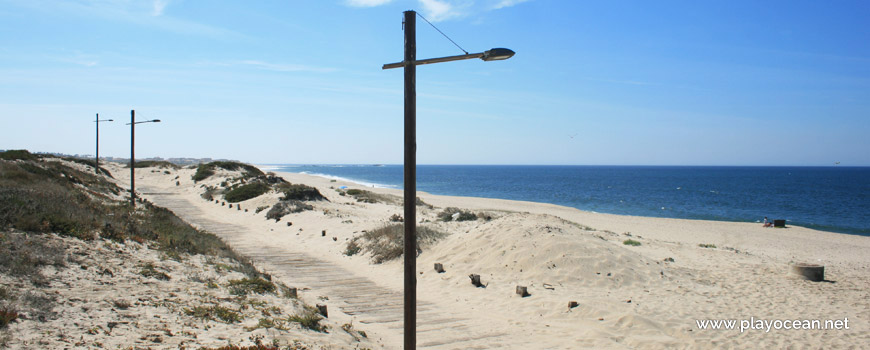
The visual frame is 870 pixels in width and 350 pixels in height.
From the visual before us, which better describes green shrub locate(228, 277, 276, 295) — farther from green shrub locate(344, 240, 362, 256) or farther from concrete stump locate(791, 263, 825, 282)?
concrete stump locate(791, 263, 825, 282)

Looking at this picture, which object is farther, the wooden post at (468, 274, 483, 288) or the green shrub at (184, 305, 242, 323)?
the wooden post at (468, 274, 483, 288)

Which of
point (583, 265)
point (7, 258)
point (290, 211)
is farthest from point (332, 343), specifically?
point (290, 211)

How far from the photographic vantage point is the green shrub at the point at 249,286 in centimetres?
893

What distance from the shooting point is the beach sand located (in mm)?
8914

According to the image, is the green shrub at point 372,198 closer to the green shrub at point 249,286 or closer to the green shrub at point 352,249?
the green shrub at point 352,249

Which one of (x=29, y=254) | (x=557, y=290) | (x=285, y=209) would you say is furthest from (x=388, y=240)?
(x=285, y=209)

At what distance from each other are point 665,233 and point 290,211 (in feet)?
78.4

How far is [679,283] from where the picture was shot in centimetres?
1308

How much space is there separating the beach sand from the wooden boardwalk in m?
0.04

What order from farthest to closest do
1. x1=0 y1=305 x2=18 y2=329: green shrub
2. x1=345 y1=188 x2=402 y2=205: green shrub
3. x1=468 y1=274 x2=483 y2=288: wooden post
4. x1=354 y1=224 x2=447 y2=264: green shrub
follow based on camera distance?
x1=345 y1=188 x2=402 y2=205: green shrub → x1=354 y1=224 x2=447 y2=264: green shrub → x1=468 y1=274 x2=483 y2=288: wooden post → x1=0 y1=305 x2=18 y2=329: green shrub

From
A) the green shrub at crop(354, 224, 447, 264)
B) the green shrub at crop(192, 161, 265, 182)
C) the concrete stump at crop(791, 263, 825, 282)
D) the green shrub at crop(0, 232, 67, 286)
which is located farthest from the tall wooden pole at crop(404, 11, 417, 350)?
the green shrub at crop(192, 161, 265, 182)

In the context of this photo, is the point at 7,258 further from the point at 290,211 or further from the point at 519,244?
the point at 290,211

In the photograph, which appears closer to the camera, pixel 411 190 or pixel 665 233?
pixel 411 190

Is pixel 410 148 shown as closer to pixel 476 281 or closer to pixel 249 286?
pixel 249 286
